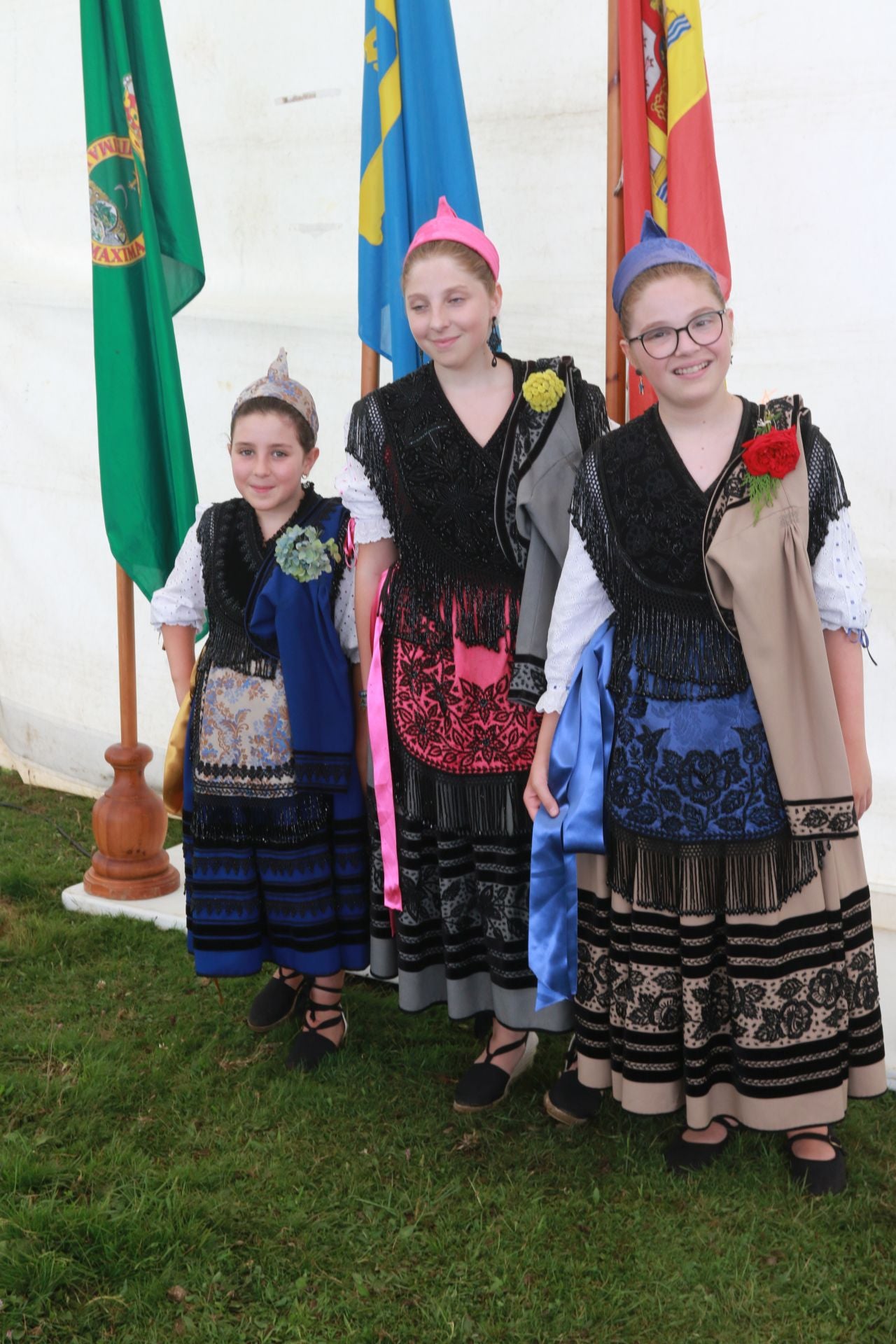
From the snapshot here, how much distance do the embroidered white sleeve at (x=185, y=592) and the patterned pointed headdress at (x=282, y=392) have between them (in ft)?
0.92

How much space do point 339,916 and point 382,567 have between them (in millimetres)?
770

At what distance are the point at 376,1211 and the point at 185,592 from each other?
1.27 m

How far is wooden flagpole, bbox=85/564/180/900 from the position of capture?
139 inches

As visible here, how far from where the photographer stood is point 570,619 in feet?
7.09

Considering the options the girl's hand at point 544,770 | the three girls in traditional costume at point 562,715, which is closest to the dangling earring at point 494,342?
the three girls in traditional costume at point 562,715

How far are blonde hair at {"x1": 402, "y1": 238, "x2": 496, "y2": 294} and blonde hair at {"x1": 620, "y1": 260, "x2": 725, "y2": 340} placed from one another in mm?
303

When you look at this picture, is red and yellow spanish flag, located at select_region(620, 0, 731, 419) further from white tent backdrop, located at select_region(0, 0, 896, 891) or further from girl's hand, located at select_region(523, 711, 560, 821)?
girl's hand, located at select_region(523, 711, 560, 821)

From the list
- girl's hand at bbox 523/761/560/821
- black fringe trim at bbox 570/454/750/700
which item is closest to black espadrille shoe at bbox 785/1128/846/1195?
girl's hand at bbox 523/761/560/821

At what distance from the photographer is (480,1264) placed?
2.05 meters

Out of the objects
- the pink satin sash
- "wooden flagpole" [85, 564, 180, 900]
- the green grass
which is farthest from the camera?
"wooden flagpole" [85, 564, 180, 900]

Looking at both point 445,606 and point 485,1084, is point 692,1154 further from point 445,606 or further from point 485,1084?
point 445,606

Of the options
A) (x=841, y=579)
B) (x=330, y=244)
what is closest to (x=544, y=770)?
(x=841, y=579)

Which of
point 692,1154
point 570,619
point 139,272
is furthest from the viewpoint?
point 139,272

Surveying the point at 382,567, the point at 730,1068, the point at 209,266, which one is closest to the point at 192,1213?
the point at 730,1068
